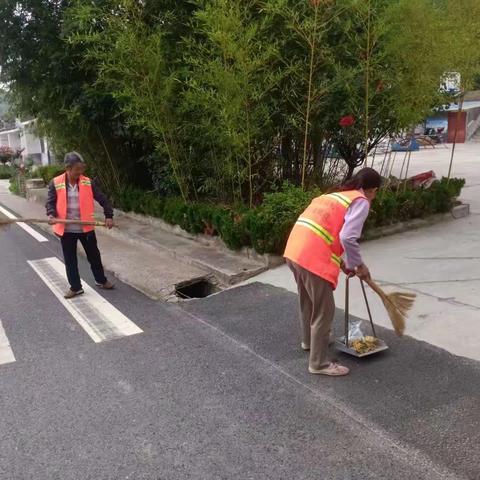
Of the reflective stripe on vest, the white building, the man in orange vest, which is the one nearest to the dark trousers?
the man in orange vest

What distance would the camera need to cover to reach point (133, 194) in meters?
10.5

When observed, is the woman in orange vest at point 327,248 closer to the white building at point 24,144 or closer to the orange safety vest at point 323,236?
the orange safety vest at point 323,236

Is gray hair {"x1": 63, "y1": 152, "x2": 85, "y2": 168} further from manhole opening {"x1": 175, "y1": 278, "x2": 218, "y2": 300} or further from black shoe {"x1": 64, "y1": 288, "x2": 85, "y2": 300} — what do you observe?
manhole opening {"x1": 175, "y1": 278, "x2": 218, "y2": 300}

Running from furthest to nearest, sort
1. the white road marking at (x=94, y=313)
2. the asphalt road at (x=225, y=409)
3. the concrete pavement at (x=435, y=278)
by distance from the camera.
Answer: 1. the white road marking at (x=94, y=313)
2. the concrete pavement at (x=435, y=278)
3. the asphalt road at (x=225, y=409)

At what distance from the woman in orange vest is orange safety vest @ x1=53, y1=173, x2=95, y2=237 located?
3006 millimetres

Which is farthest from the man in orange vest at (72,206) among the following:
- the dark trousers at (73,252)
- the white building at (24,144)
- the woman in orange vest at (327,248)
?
→ the white building at (24,144)

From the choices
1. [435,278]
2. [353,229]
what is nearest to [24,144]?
[435,278]

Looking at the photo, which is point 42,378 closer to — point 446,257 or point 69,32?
point 446,257

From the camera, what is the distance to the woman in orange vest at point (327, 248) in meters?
3.47

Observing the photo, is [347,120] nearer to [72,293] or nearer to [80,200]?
[80,200]

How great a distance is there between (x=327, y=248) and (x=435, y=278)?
241 centimetres

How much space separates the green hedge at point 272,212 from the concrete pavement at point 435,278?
0.32 metres

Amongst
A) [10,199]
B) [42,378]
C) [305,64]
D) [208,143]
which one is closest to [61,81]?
[208,143]

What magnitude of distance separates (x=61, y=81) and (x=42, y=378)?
6.91 m
